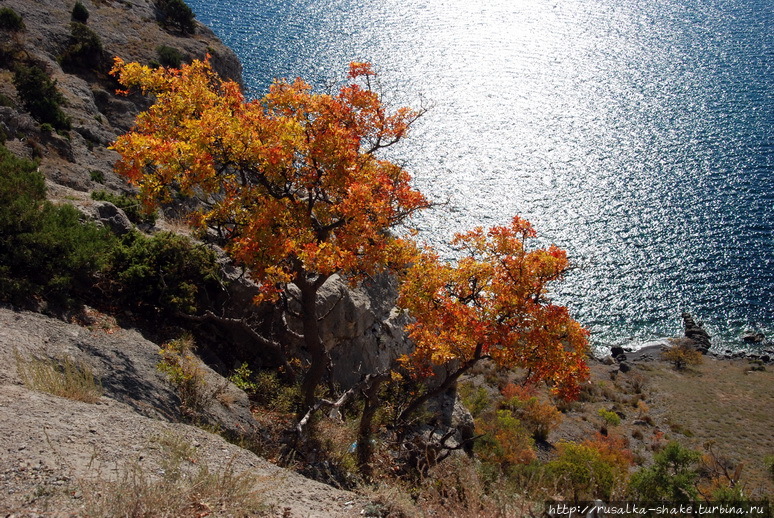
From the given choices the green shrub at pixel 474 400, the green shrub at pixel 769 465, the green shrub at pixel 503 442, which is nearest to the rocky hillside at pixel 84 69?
the green shrub at pixel 503 442

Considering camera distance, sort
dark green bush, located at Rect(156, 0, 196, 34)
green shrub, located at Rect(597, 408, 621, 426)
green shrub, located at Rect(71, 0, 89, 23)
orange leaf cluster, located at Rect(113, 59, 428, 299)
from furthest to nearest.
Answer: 1. dark green bush, located at Rect(156, 0, 196, 34)
2. green shrub, located at Rect(71, 0, 89, 23)
3. green shrub, located at Rect(597, 408, 621, 426)
4. orange leaf cluster, located at Rect(113, 59, 428, 299)

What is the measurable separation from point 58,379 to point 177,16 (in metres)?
58.1

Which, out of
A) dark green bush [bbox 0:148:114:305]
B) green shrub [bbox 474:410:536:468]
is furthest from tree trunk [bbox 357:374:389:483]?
dark green bush [bbox 0:148:114:305]

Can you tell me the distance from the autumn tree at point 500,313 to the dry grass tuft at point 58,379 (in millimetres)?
8679

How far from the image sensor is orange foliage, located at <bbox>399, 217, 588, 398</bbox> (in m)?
16.1

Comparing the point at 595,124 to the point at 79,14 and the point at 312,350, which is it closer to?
the point at 79,14

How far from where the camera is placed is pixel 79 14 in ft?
158

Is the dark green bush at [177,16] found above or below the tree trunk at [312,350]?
above

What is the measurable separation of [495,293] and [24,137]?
27.7m

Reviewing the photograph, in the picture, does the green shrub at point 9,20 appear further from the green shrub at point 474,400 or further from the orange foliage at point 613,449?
the orange foliage at point 613,449

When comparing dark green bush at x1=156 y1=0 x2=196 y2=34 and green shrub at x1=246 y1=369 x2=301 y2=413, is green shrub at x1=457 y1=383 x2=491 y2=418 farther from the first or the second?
dark green bush at x1=156 y1=0 x2=196 y2=34

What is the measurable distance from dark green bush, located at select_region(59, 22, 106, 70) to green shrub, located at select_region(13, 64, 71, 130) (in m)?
9.96

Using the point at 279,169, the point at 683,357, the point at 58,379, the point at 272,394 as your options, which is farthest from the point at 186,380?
the point at 683,357

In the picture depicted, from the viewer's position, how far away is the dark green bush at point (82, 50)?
43.1m
